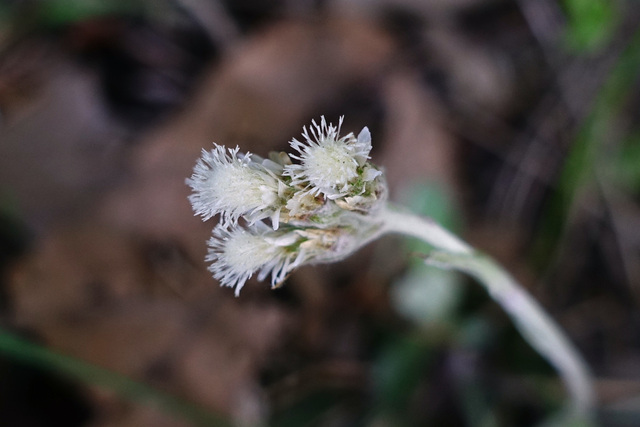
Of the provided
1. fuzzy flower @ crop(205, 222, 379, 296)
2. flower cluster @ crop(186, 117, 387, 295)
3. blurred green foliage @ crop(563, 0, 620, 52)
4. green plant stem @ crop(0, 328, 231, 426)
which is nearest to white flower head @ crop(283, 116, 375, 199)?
flower cluster @ crop(186, 117, 387, 295)

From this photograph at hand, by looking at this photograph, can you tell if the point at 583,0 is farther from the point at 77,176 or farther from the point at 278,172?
the point at 77,176

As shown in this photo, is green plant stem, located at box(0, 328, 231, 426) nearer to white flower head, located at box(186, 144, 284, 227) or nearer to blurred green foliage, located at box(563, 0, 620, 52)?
white flower head, located at box(186, 144, 284, 227)

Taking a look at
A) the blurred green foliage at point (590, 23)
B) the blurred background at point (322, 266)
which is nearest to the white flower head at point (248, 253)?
the blurred background at point (322, 266)

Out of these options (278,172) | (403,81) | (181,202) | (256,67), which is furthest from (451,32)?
(278,172)

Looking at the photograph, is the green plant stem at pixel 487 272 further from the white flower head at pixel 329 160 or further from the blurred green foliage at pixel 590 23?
the blurred green foliage at pixel 590 23

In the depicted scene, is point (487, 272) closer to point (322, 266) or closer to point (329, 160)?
point (329, 160)

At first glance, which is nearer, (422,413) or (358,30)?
(422,413)
